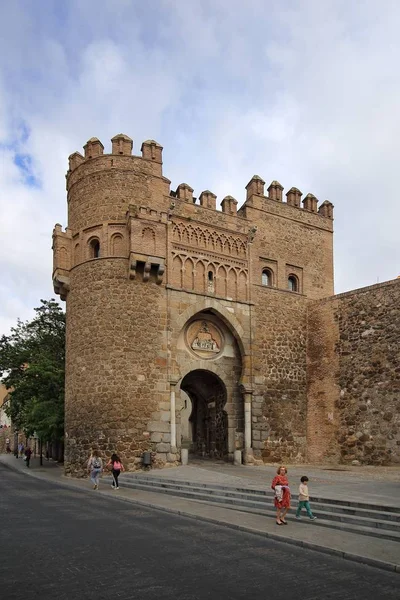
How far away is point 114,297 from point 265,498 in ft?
30.6

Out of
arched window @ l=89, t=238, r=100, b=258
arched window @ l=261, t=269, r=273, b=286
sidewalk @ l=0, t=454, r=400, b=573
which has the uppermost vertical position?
arched window @ l=89, t=238, r=100, b=258

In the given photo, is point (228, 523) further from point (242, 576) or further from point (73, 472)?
point (73, 472)

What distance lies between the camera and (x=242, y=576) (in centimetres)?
664

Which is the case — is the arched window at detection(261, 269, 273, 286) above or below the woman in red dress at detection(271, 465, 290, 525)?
above

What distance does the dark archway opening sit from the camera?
22.2 meters

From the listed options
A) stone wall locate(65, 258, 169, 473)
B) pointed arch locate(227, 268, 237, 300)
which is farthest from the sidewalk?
pointed arch locate(227, 268, 237, 300)

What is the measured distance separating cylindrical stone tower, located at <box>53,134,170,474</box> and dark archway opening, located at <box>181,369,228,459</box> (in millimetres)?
3375

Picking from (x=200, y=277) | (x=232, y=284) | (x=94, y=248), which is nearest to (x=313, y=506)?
(x=200, y=277)

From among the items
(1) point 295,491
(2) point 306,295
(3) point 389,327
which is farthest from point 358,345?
(1) point 295,491

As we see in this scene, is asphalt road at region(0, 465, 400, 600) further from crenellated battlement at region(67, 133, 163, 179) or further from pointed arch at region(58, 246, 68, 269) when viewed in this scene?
crenellated battlement at region(67, 133, 163, 179)

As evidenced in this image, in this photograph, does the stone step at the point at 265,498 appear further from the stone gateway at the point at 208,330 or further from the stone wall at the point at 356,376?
the stone wall at the point at 356,376

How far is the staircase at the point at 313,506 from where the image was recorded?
373 inches

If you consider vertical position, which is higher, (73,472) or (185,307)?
(185,307)

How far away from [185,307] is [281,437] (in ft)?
21.2
